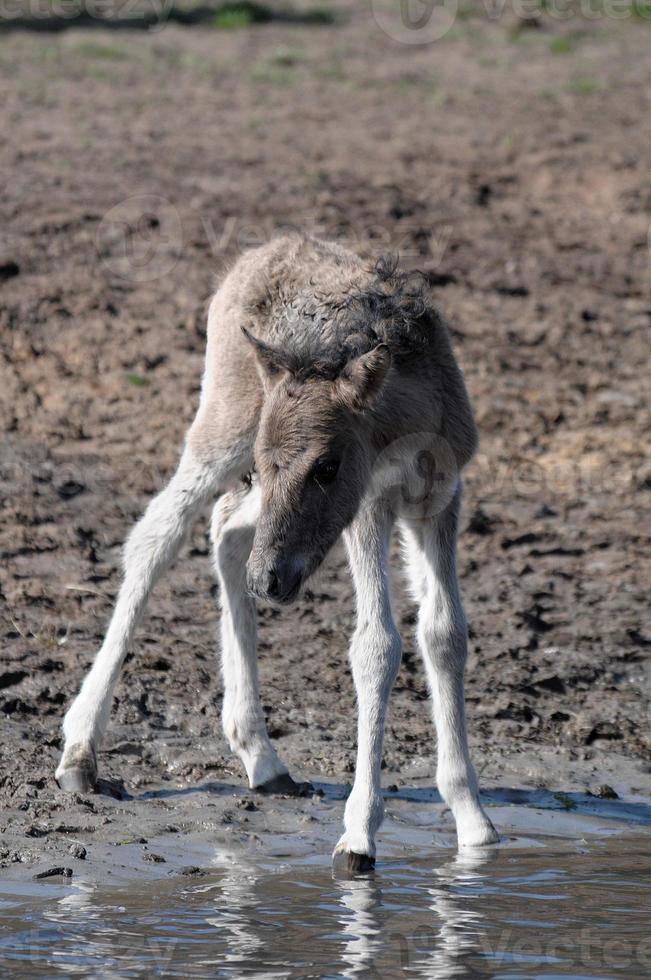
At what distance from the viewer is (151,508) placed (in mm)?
6492

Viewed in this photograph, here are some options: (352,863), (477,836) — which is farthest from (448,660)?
(352,863)

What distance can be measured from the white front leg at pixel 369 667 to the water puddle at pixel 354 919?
175mm

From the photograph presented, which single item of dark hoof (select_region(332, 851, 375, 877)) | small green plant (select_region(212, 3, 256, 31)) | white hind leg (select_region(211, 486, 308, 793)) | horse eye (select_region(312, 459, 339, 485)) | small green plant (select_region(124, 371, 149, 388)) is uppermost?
small green plant (select_region(212, 3, 256, 31))

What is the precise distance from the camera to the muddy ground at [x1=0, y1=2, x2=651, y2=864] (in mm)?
6957

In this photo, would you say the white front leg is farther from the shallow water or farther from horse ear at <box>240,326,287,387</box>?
horse ear at <box>240,326,287,387</box>

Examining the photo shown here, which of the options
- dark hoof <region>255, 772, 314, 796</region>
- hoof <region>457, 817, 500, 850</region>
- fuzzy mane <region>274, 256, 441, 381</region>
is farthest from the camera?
dark hoof <region>255, 772, 314, 796</region>

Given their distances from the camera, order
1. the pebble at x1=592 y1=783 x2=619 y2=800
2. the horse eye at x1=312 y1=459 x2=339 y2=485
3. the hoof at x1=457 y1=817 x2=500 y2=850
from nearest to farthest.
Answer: the horse eye at x1=312 y1=459 x2=339 y2=485
the hoof at x1=457 y1=817 x2=500 y2=850
the pebble at x1=592 y1=783 x2=619 y2=800

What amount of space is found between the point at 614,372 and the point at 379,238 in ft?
9.36

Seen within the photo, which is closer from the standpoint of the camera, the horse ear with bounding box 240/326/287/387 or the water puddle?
the water puddle

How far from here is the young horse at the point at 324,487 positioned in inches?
213

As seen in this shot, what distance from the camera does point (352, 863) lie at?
17.8ft

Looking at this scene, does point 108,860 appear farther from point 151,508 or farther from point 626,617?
point 626,617

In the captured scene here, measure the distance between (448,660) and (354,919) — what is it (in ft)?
4.05

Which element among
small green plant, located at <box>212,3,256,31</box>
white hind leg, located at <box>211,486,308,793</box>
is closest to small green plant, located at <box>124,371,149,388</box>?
white hind leg, located at <box>211,486,308,793</box>
